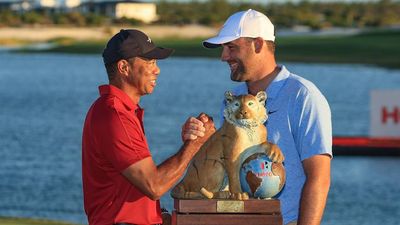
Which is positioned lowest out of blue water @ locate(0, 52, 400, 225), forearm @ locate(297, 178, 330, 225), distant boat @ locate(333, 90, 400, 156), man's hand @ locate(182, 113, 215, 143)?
blue water @ locate(0, 52, 400, 225)

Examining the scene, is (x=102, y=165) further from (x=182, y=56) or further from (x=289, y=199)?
(x=182, y=56)

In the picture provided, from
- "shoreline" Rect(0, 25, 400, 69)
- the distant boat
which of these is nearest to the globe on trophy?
the distant boat

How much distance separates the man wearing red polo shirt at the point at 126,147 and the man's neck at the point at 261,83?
53cm

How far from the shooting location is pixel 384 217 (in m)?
23.0

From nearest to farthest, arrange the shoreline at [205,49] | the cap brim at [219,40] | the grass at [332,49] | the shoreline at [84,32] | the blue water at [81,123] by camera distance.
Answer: the cap brim at [219,40] < the blue water at [81,123] < the grass at [332,49] < the shoreline at [205,49] < the shoreline at [84,32]

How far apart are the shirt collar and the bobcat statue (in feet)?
1.12

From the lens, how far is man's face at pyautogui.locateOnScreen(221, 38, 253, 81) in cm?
588

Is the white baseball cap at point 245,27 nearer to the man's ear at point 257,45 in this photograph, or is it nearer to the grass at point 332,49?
the man's ear at point 257,45

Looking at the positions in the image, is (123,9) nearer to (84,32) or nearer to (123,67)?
(84,32)

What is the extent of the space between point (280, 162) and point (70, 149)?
31965mm

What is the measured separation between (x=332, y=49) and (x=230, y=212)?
344 ft

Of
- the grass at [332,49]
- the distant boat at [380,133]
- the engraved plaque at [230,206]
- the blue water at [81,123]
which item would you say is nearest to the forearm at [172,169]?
the engraved plaque at [230,206]

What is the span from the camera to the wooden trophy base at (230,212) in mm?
5398

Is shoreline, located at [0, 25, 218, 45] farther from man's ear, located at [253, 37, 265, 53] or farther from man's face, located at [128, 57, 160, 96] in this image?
man's face, located at [128, 57, 160, 96]
